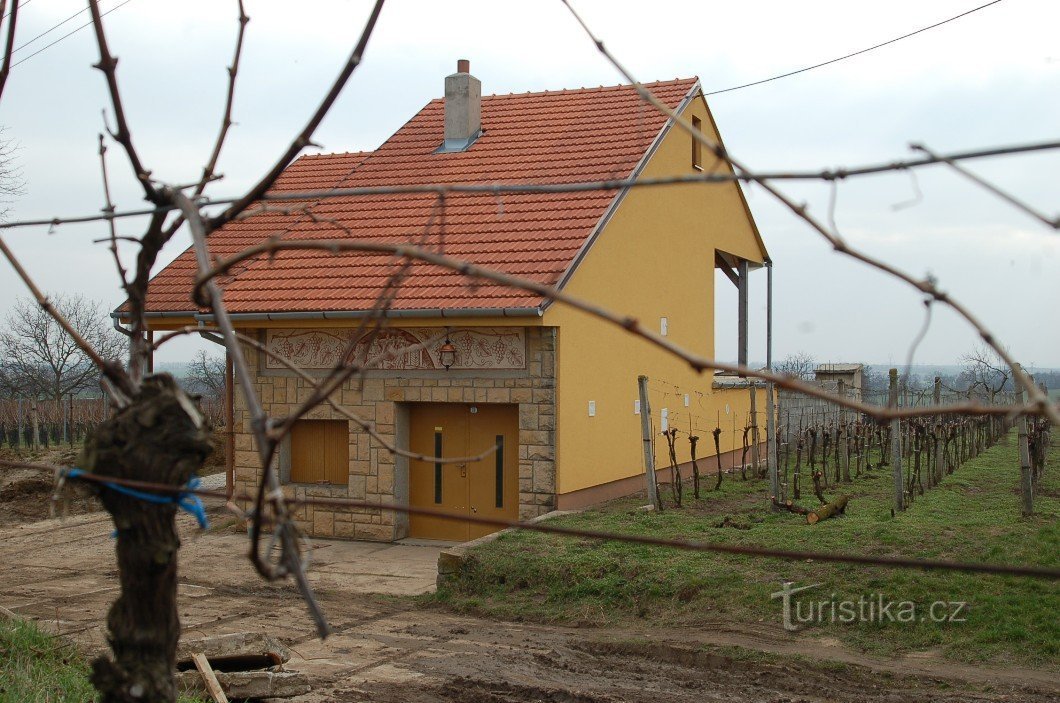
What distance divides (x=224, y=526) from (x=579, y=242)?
654 cm

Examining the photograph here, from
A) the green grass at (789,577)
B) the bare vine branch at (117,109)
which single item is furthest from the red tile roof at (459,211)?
the bare vine branch at (117,109)

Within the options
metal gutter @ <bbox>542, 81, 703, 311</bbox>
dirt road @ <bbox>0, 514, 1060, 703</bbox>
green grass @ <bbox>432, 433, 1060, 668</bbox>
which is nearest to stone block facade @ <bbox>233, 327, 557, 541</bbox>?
metal gutter @ <bbox>542, 81, 703, 311</bbox>

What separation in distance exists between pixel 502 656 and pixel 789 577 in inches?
106

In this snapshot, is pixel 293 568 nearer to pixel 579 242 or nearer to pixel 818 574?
pixel 818 574

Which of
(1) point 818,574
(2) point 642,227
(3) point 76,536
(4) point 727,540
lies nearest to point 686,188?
(2) point 642,227

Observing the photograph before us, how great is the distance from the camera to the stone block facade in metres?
13.0

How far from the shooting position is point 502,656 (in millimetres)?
8234

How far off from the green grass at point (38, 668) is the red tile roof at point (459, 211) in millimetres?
6587

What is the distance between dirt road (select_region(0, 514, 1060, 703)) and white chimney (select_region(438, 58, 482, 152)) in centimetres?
808

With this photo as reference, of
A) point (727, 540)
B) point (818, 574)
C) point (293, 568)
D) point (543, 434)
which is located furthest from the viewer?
point (543, 434)

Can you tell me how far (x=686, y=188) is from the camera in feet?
57.4

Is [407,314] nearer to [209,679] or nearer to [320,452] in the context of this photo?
[320,452]

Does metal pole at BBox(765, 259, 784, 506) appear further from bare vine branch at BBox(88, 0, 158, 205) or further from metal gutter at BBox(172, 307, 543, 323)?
bare vine branch at BBox(88, 0, 158, 205)

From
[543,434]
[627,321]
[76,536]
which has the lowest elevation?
[76,536]
